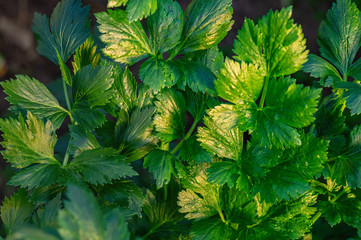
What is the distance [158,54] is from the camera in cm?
69

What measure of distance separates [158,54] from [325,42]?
13.5 inches

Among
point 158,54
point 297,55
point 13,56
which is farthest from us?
point 13,56

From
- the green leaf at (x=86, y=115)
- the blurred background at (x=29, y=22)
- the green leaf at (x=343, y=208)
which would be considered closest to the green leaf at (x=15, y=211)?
the green leaf at (x=86, y=115)

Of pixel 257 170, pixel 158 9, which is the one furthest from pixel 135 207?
pixel 158 9

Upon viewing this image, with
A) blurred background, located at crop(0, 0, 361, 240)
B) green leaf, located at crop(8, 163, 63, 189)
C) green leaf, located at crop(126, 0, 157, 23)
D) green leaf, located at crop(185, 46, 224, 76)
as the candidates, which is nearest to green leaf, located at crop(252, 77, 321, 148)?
green leaf, located at crop(185, 46, 224, 76)

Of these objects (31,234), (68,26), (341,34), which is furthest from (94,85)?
(341,34)

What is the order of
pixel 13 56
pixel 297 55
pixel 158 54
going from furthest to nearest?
1. pixel 13 56
2. pixel 158 54
3. pixel 297 55

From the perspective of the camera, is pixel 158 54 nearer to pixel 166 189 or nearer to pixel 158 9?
pixel 158 9

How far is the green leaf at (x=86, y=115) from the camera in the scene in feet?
2.23

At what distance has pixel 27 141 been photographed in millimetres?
645

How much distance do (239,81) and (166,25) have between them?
0.16 meters

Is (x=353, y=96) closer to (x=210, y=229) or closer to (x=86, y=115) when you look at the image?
(x=210, y=229)

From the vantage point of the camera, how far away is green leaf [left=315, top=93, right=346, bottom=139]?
0.75 meters

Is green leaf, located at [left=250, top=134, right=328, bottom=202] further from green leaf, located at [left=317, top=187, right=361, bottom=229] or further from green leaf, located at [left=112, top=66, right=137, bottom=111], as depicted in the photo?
green leaf, located at [left=112, top=66, right=137, bottom=111]
